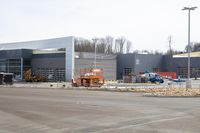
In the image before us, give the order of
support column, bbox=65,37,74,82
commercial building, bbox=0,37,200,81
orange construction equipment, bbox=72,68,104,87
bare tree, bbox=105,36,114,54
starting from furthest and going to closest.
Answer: bare tree, bbox=105,36,114,54 < commercial building, bbox=0,37,200,81 < support column, bbox=65,37,74,82 < orange construction equipment, bbox=72,68,104,87

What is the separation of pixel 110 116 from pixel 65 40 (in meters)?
60.0

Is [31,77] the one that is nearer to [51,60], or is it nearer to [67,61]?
[51,60]

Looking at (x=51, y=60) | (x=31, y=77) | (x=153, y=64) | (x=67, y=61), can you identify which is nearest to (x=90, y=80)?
(x=67, y=61)

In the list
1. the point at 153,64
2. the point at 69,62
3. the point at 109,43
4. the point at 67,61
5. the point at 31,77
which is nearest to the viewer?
the point at 31,77

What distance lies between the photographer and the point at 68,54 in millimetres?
74812

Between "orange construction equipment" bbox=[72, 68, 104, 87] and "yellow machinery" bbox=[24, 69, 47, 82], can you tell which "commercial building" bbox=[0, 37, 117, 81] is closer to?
"yellow machinery" bbox=[24, 69, 47, 82]

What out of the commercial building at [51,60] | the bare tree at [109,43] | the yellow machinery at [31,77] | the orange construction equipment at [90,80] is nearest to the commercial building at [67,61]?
the commercial building at [51,60]

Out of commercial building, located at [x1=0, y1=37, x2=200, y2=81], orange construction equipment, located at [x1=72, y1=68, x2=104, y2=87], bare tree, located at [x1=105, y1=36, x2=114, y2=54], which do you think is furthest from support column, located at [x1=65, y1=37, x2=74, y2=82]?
bare tree, located at [x1=105, y1=36, x2=114, y2=54]

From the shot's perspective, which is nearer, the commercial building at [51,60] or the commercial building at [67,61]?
the commercial building at [51,60]

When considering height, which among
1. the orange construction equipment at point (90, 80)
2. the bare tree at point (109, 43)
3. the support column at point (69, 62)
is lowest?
the orange construction equipment at point (90, 80)

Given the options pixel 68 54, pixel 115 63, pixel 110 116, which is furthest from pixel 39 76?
pixel 110 116

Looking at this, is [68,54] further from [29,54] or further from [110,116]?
[110,116]

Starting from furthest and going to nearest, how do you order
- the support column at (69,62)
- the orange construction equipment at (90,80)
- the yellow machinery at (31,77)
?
the support column at (69,62)
the yellow machinery at (31,77)
the orange construction equipment at (90,80)

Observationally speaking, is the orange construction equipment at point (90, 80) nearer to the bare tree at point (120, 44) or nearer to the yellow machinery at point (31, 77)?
the yellow machinery at point (31, 77)
